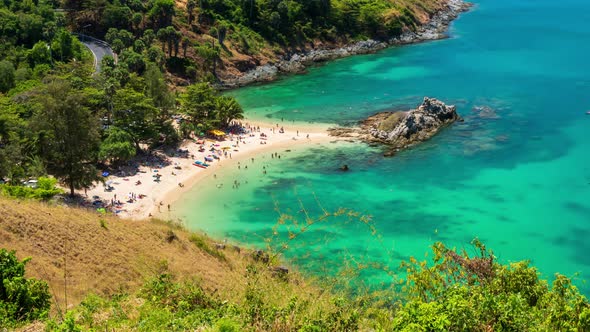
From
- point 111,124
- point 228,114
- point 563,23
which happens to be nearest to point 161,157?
point 111,124

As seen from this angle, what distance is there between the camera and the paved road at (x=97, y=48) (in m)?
80.1

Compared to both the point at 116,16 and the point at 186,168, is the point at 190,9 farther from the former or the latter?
the point at 186,168

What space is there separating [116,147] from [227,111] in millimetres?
18338

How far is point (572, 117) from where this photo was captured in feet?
231

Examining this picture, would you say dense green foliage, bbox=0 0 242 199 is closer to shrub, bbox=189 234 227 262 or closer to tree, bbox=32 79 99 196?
tree, bbox=32 79 99 196

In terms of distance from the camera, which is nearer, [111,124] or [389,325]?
[389,325]

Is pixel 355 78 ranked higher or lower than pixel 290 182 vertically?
higher

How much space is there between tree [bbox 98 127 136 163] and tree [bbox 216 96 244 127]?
14.8 metres

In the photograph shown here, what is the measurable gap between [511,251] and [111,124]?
46.4m

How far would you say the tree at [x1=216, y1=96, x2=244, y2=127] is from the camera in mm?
67250

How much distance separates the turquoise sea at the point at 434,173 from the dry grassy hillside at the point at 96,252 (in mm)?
7141

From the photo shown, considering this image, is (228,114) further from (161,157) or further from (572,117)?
Answer: (572,117)

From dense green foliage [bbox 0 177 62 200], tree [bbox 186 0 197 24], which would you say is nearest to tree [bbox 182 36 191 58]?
tree [bbox 186 0 197 24]

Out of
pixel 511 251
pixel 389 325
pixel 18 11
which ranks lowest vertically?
pixel 511 251
